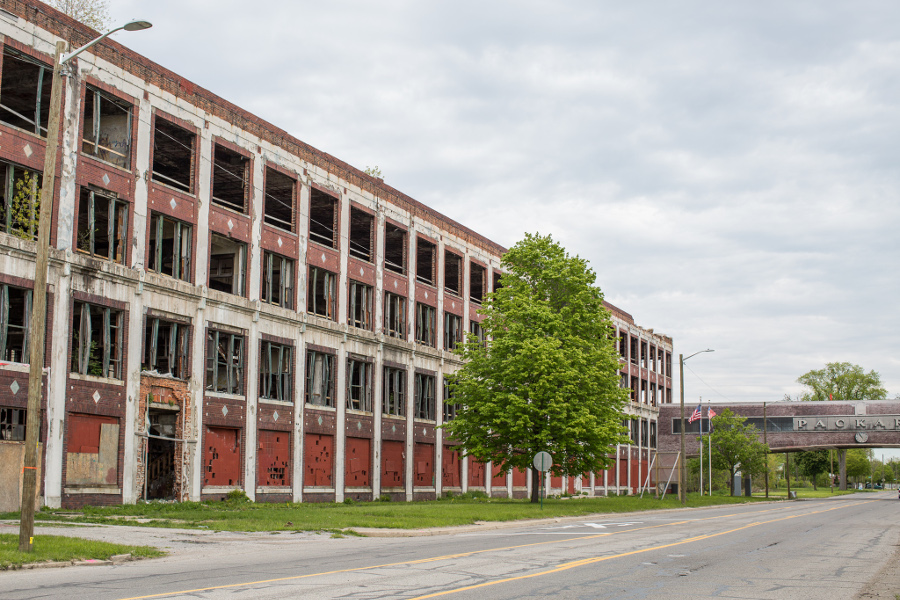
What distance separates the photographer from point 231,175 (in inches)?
1431

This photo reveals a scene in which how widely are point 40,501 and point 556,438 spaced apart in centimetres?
2156

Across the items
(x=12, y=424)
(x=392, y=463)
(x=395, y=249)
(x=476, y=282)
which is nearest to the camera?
(x=12, y=424)

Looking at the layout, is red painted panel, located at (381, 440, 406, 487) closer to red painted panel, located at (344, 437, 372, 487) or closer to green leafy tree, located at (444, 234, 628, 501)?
red painted panel, located at (344, 437, 372, 487)

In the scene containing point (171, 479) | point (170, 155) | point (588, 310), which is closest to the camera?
point (171, 479)

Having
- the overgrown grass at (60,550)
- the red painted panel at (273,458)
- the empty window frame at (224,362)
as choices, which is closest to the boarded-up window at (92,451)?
the empty window frame at (224,362)

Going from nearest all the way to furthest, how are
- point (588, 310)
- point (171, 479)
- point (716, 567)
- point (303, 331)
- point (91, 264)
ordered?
Result: point (716, 567) < point (91, 264) < point (171, 479) < point (303, 331) < point (588, 310)

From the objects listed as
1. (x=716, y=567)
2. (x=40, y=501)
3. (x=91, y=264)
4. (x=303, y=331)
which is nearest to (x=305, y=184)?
(x=303, y=331)

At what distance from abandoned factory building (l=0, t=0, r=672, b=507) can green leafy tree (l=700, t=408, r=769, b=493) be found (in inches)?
1143

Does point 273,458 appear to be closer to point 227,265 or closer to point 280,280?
point 280,280

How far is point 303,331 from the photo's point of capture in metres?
38.6

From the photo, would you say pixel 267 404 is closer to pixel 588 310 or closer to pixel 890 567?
pixel 588 310

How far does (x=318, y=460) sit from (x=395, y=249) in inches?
530

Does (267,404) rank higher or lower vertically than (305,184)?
lower

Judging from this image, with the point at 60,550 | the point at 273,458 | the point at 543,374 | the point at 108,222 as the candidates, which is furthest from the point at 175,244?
the point at 60,550
